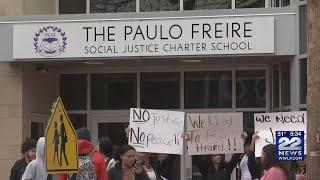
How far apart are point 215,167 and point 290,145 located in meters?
2.37

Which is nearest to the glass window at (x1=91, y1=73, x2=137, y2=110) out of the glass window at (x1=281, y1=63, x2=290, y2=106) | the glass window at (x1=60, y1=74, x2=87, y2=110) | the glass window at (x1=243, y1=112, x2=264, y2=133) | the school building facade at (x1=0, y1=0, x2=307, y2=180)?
the school building facade at (x1=0, y1=0, x2=307, y2=180)

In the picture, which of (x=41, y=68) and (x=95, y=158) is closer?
(x=95, y=158)

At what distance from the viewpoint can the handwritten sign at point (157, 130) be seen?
1401cm

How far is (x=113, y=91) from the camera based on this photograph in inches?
746

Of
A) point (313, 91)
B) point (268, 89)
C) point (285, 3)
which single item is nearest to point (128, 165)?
point (313, 91)

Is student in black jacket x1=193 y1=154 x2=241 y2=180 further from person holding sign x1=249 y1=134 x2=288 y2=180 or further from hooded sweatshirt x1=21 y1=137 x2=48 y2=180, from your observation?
person holding sign x1=249 y1=134 x2=288 y2=180

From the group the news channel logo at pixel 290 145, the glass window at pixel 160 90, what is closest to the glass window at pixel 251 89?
the glass window at pixel 160 90

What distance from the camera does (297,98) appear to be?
16.3 metres

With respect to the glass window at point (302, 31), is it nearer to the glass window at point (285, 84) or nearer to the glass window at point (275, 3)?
the glass window at point (285, 84)

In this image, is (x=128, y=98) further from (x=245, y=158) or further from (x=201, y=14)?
(x=245, y=158)

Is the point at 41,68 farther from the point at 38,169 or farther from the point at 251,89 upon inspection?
the point at 38,169

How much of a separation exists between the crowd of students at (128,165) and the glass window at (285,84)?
247 cm

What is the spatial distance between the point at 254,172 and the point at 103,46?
4992mm

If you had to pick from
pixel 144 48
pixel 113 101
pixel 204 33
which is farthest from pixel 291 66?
pixel 113 101
